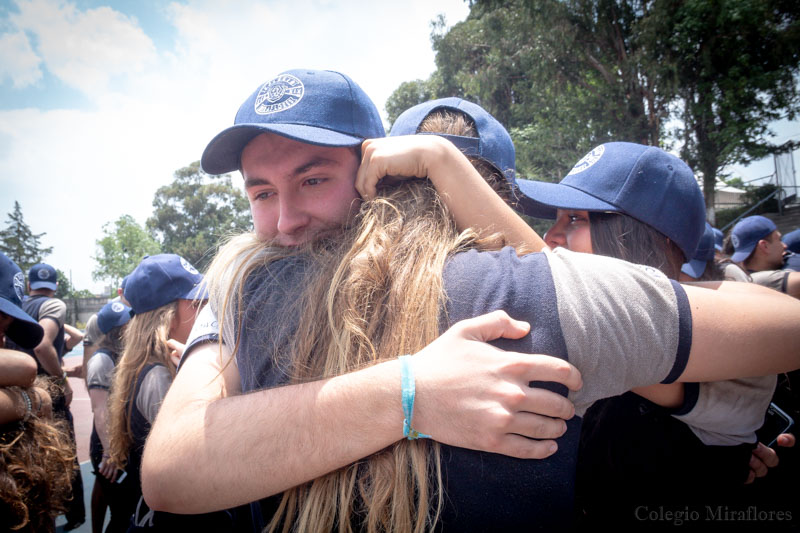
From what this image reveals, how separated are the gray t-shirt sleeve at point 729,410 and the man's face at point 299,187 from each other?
4.40ft

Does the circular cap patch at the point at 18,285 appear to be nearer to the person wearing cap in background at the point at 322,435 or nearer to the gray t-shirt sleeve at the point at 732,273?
the person wearing cap in background at the point at 322,435

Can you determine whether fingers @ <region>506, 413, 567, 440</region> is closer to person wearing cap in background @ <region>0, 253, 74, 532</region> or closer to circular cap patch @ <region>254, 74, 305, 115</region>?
circular cap patch @ <region>254, 74, 305, 115</region>

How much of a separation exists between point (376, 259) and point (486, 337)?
353 mm

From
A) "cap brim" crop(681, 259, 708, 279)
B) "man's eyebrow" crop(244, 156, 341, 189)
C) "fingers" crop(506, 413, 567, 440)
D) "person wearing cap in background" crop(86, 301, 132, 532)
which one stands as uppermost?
"man's eyebrow" crop(244, 156, 341, 189)

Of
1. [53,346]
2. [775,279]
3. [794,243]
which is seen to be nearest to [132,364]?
[53,346]

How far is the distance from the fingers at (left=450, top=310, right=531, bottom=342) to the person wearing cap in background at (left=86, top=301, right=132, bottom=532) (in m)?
3.56

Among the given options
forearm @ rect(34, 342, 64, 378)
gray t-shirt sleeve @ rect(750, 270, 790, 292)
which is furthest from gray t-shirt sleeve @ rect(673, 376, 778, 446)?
forearm @ rect(34, 342, 64, 378)

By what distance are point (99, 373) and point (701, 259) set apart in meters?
5.22

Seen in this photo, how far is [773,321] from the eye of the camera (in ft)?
3.92

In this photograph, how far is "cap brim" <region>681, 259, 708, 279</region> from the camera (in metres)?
3.38

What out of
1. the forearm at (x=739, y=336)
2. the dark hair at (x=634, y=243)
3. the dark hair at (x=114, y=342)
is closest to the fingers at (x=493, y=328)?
the forearm at (x=739, y=336)

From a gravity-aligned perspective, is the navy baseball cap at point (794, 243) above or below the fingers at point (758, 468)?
above

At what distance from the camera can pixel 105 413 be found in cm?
363

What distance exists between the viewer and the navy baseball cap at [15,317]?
2.35m
